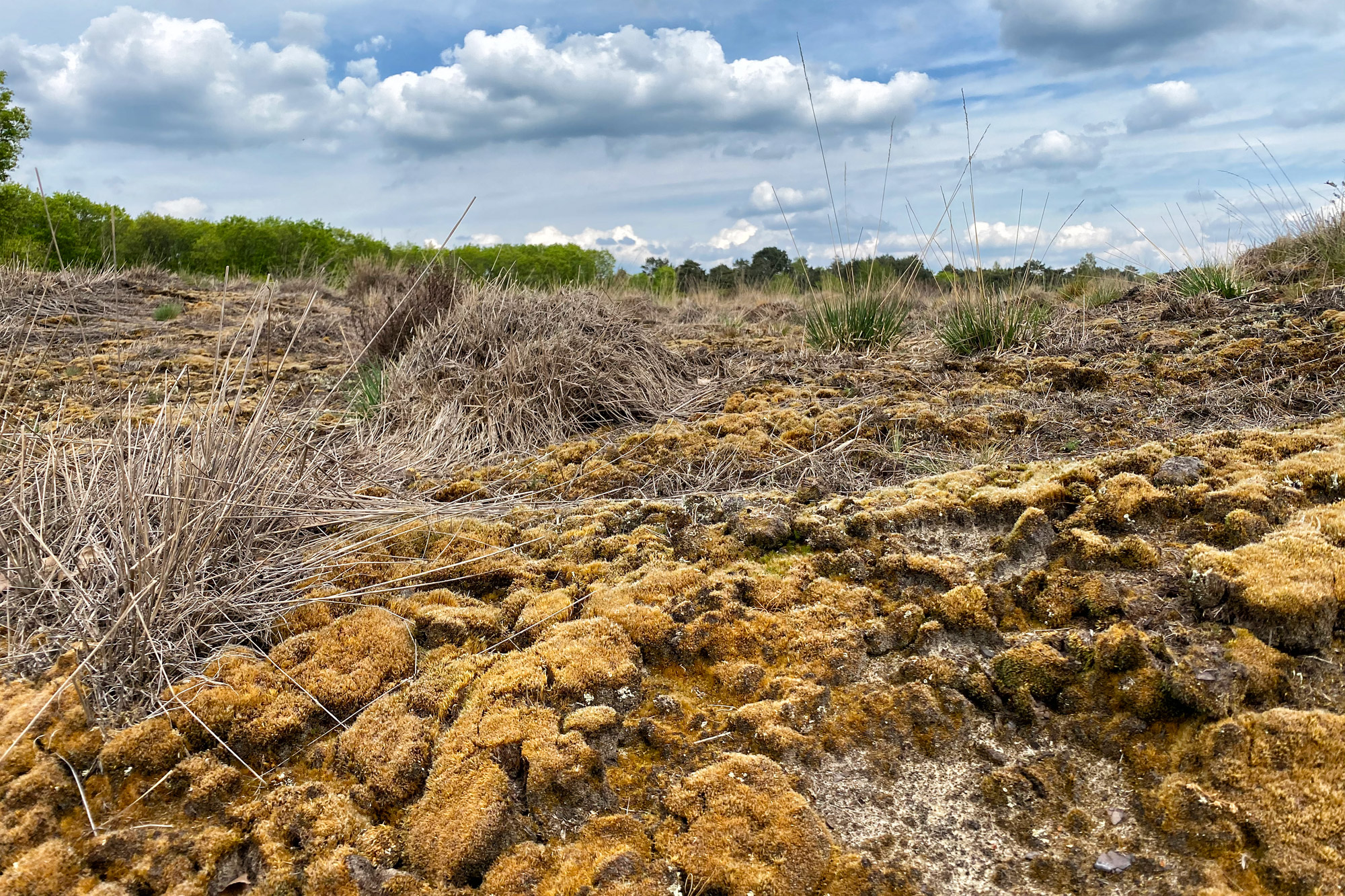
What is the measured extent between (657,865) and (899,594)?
3.39 ft

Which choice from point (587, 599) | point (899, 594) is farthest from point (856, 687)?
point (587, 599)

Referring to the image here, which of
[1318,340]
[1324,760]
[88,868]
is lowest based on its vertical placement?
[88,868]

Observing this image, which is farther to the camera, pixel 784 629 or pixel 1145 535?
pixel 1145 535

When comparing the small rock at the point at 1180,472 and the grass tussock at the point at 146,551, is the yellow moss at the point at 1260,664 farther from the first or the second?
the grass tussock at the point at 146,551

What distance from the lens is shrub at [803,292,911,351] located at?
5.89m

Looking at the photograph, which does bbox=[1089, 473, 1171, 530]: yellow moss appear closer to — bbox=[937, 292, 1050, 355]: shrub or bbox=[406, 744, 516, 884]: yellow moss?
bbox=[406, 744, 516, 884]: yellow moss

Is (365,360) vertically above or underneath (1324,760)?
above

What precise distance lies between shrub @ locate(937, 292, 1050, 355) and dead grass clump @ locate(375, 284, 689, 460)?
6.56 feet

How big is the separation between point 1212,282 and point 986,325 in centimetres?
257

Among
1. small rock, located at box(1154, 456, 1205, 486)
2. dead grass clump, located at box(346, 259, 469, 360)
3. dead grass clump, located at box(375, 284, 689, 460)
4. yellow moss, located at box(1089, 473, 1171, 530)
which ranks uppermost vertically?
dead grass clump, located at box(346, 259, 469, 360)

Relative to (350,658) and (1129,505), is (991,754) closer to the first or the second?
(1129,505)

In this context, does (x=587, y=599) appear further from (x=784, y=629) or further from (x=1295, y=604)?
(x=1295, y=604)

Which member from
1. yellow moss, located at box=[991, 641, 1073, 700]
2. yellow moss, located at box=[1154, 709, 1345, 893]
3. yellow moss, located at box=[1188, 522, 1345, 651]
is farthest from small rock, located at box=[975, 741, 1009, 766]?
yellow moss, located at box=[1188, 522, 1345, 651]

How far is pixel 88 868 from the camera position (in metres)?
1.47
